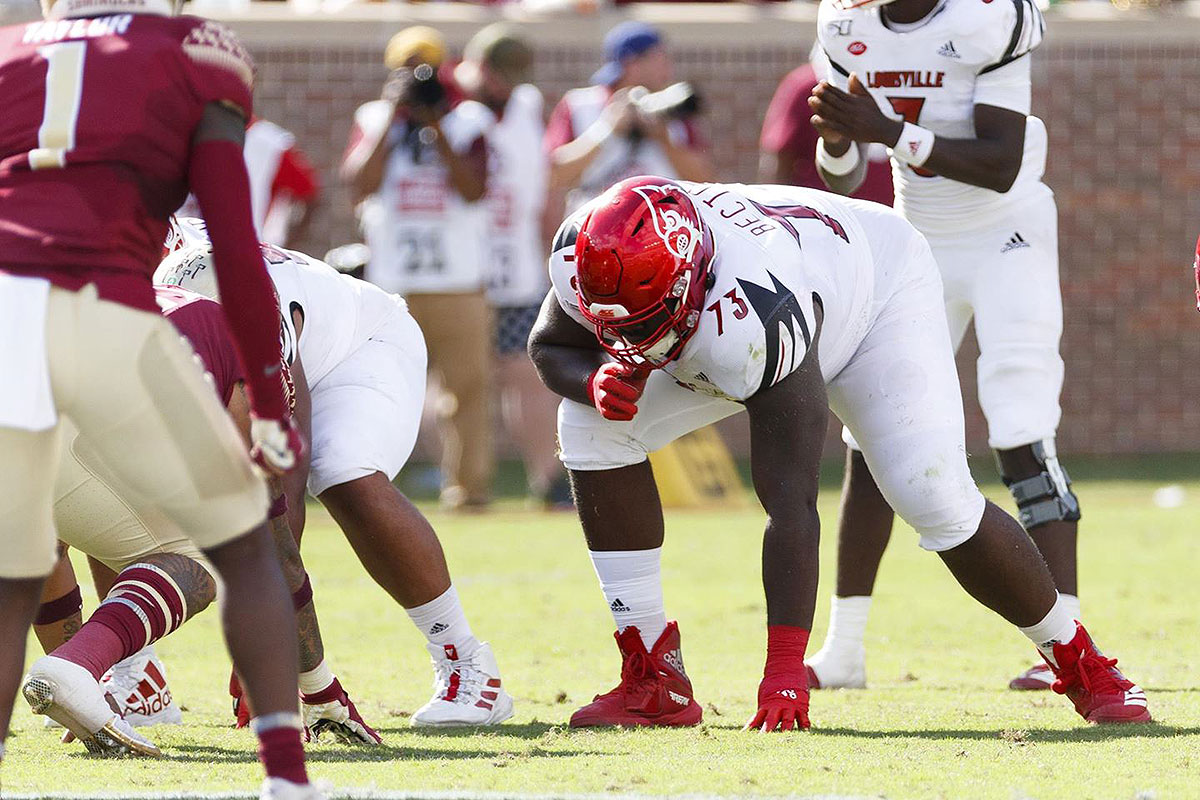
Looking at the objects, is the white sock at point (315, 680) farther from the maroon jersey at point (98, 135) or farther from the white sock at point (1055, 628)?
the white sock at point (1055, 628)

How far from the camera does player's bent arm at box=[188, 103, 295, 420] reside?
3.58 metres

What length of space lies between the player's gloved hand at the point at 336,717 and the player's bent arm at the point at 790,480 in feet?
3.50

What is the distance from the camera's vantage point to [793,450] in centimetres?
477

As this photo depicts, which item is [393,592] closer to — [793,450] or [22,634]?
[793,450]

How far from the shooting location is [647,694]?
523cm

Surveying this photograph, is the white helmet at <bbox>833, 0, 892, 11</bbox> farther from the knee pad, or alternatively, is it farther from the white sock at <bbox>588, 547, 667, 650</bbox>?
the white sock at <bbox>588, 547, 667, 650</bbox>

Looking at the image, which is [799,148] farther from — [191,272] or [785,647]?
[785,647]

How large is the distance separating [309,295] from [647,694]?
143 centimetres

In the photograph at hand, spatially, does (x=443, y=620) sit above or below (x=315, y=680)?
below

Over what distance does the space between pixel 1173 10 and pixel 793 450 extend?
37.4 feet

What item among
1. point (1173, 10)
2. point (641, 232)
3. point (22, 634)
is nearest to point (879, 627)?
point (641, 232)

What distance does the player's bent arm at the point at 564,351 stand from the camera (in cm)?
516

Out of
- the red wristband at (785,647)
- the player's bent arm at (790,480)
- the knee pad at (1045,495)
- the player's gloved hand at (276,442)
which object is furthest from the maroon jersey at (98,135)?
the knee pad at (1045,495)

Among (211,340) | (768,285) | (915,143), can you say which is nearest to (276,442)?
(211,340)
